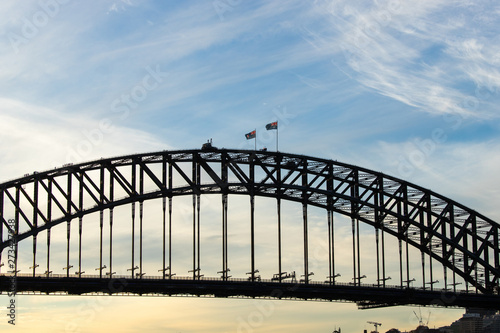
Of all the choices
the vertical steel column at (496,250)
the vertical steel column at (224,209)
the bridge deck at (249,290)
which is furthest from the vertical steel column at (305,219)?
the vertical steel column at (496,250)

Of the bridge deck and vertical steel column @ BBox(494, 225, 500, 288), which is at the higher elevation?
vertical steel column @ BBox(494, 225, 500, 288)

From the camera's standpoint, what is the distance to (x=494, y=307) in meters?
126

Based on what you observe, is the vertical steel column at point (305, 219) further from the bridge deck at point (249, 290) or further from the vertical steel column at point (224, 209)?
the vertical steel column at point (224, 209)

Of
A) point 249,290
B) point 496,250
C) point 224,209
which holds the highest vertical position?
point 224,209

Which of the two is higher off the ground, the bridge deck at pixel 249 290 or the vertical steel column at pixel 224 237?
the vertical steel column at pixel 224 237

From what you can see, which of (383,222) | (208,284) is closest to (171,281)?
(208,284)

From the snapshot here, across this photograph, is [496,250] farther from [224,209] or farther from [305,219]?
[224,209]

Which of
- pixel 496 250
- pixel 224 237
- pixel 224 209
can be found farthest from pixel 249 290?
pixel 496 250

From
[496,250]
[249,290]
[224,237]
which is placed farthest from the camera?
[496,250]

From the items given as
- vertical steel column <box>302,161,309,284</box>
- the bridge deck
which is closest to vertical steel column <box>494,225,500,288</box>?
the bridge deck

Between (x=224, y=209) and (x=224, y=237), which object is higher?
(x=224, y=209)

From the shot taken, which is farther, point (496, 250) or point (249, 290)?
point (496, 250)

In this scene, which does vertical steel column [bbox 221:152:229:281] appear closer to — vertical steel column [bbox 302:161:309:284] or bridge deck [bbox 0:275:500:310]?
bridge deck [bbox 0:275:500:310]

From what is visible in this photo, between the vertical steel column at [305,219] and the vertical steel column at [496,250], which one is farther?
the vertical steel column at [496,250]
